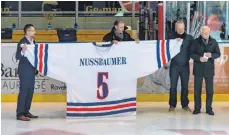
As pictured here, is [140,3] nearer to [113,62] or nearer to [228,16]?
[228,16]

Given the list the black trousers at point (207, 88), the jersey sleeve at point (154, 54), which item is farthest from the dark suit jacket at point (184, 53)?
the black trousers at point (207, 88)

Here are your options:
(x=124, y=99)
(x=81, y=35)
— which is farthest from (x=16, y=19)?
(x=124, y=99)

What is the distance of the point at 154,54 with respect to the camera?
8289mm

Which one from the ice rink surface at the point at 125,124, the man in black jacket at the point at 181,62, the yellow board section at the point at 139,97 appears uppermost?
the man in black jacket at the point at 181,62

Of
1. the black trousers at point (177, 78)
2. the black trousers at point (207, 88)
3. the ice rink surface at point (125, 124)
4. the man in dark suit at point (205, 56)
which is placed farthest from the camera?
the black trousers at point (177, 78)

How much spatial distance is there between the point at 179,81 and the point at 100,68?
2173 millimetres

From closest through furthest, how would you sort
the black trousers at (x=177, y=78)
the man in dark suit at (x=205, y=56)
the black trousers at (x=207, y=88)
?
the man in dark suit at (x=205, y=56) < the black trousers at (x=207, y=88) < the black trousers at (x=177, y=78)

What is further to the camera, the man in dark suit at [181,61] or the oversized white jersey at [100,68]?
the man in dark suit at [181,61]

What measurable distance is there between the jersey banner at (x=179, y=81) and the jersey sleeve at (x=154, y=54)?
133cm

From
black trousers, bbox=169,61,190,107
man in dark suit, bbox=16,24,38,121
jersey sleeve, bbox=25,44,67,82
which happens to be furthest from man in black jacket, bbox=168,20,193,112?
man in dark suit, bbox=16,24,38,121

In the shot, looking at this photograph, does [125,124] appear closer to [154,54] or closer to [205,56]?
[154,54]

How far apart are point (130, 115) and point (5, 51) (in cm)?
261

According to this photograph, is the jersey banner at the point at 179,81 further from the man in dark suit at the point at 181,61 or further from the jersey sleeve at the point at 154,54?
the jersey sleeve at the point at 154,54

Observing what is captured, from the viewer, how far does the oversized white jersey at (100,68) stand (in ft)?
26.0
